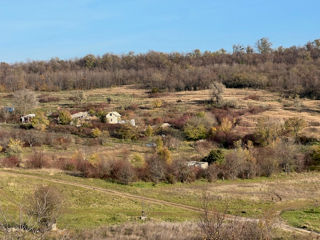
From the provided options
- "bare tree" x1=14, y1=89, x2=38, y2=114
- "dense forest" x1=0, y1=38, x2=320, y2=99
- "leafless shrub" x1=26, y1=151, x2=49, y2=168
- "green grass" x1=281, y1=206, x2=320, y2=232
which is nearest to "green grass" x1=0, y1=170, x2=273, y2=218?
"green grass" x1=281, y1=206, x2=320, y2=232

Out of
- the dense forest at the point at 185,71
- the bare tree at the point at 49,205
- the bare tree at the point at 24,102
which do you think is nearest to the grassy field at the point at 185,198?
the bare tree at the point at 49,205

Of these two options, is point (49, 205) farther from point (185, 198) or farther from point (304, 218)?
point (304, 218)

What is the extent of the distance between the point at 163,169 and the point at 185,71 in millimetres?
94196

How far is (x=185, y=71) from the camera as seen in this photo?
121 meters

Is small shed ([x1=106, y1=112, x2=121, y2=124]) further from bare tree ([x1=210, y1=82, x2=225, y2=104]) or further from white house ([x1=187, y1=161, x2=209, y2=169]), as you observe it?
white house ([x1=187, y1=161, x2=209, y2=169])

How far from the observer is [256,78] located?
334 ft

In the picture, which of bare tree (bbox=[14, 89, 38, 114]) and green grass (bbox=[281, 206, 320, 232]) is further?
bare tree (bbox=[14, 89, 38, 114])

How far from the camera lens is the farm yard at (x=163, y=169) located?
22.4 meters

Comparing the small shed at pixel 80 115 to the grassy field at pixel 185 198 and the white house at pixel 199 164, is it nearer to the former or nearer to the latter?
the grassy field at pixel 185 198

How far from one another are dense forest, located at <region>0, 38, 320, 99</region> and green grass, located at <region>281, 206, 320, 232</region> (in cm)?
7201

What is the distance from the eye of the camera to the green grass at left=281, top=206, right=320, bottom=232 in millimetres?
19328

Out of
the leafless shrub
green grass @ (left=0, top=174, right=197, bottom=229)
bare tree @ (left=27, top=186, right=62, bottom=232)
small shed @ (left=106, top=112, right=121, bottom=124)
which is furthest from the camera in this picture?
small shed @ (left=106, top=112, right=121, bottom=124)

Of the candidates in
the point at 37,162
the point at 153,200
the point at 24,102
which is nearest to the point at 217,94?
the point at 24,102

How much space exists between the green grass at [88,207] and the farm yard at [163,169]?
0.21 ft
